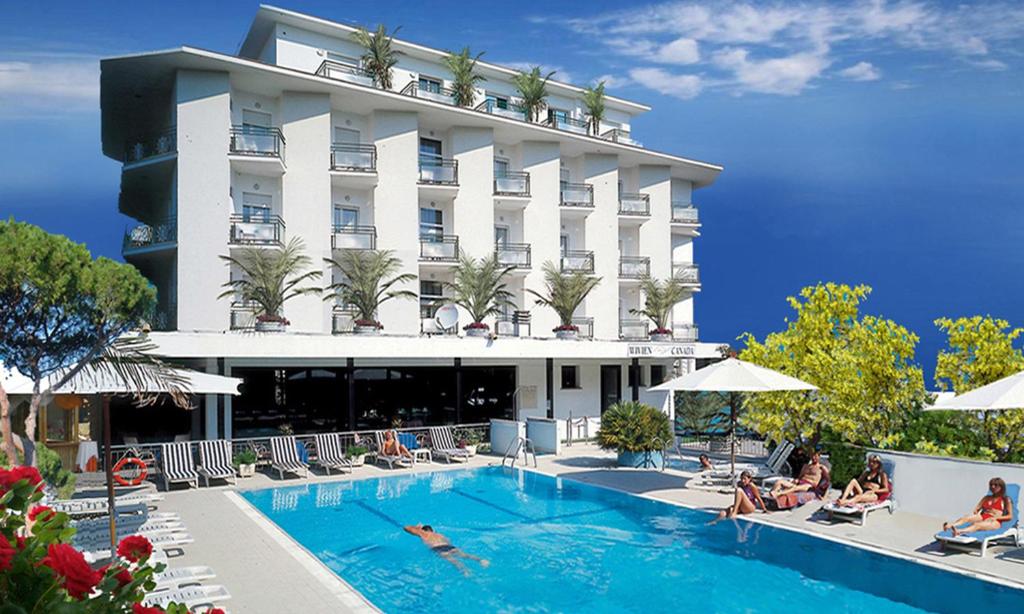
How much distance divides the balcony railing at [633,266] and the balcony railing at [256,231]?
1613cm

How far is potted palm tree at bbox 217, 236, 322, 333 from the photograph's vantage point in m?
20.7

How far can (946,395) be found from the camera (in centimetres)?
1522

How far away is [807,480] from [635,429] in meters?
5.59

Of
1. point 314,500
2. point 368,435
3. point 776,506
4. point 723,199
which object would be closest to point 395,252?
point 368,435

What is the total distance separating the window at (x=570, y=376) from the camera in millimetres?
30703

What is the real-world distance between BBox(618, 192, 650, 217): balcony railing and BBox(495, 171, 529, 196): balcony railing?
229 inches

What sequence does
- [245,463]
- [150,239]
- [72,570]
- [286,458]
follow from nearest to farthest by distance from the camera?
[72,570] < [245,463] < [286,458] < [150,239]

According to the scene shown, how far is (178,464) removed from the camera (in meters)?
17.0

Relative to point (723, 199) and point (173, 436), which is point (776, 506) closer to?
point (173, 436)

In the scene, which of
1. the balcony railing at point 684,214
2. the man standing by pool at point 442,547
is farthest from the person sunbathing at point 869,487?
the balcony railing at point 684,214

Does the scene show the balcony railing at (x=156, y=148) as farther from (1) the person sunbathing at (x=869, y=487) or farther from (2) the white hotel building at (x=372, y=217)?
(1) the person sunbathing at (x=869, y=487)

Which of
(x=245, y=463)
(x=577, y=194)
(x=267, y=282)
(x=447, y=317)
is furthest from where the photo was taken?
(x=577, y=194)

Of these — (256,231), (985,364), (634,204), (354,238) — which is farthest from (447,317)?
(985,364)

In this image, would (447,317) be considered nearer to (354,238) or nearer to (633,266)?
(354,238)
